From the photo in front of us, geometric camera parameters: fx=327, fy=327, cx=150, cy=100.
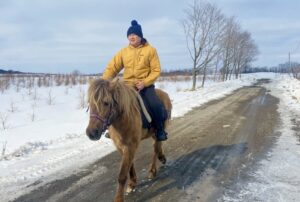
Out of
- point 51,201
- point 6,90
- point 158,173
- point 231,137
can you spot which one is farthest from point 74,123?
point 6,90

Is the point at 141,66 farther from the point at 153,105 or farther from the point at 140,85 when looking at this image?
the point at 153,105

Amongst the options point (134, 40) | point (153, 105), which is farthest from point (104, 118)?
point (134, 40)

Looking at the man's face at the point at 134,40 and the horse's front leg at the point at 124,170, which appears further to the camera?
the man's face at the point at 134,40

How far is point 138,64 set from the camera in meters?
5.23

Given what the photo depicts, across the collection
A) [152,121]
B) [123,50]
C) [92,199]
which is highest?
[123,50]

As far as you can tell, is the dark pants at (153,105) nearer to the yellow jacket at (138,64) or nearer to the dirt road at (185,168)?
the yellow jacket at (138,64)

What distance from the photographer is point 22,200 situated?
458cm

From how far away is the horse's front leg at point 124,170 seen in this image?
4379 millimetres

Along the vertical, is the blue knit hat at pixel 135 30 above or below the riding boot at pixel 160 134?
above

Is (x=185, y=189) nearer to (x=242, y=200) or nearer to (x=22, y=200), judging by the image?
(x=242, y=200)

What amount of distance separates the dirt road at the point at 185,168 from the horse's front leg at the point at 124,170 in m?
0.32

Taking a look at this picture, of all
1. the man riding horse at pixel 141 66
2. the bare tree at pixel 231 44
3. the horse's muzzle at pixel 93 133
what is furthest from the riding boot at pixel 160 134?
the bare tree at pixel 231 44

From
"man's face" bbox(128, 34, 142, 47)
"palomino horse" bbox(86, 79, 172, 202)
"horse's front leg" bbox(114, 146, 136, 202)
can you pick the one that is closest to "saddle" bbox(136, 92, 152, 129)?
"palomino horse" bbox(86, 79, 172, 202)

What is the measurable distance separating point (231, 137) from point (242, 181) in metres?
3.72
